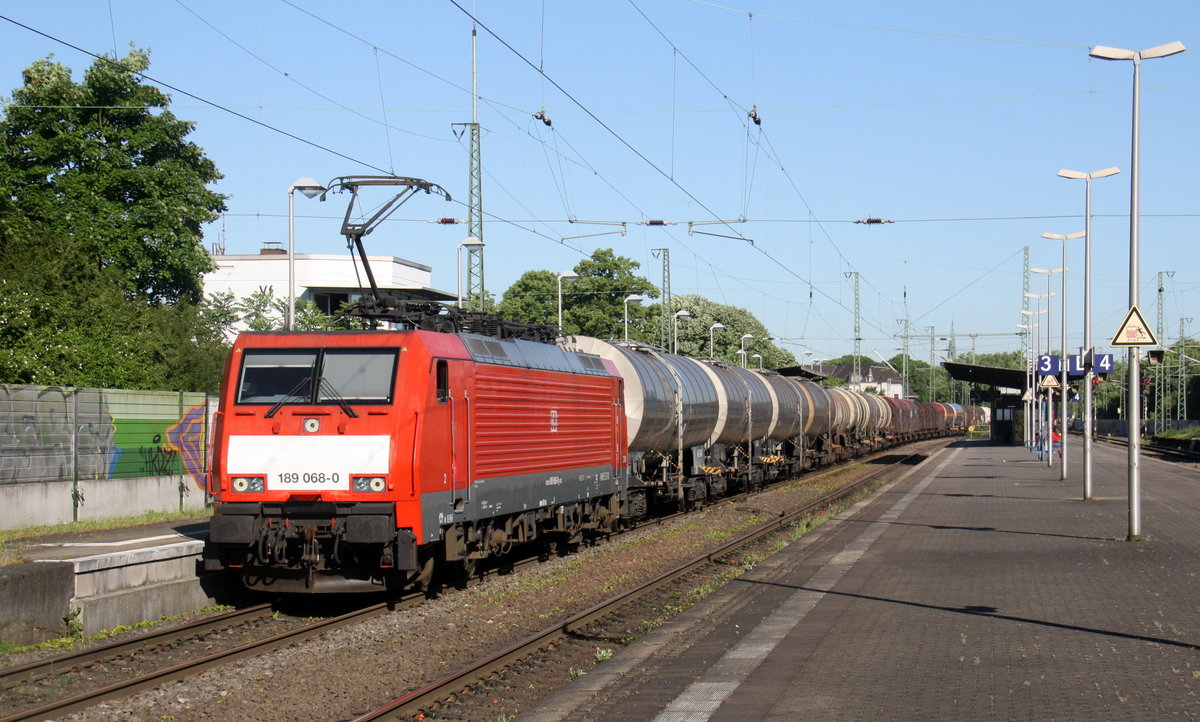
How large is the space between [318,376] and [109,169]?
2859 cm

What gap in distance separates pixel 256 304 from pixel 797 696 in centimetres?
4919

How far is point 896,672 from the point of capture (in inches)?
374

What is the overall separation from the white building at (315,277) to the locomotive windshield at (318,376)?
51590mm

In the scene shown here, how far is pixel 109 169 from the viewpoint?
125ft

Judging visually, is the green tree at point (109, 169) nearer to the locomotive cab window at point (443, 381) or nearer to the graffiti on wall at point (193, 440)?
the graffiti on wall at point (193, 440)

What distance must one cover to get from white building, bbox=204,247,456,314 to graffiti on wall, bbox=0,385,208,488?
41.3 metres

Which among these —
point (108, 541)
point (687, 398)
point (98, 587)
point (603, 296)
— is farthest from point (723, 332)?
point (98, 587)

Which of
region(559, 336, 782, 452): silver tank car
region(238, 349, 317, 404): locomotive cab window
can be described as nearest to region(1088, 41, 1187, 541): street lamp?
region(559, 336, 782, 452): silver tank car

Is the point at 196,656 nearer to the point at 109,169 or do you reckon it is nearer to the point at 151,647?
the point at 151,647

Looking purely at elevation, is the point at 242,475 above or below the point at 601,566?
above

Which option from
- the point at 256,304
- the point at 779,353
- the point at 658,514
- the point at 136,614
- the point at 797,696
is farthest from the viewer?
the point at 779,353

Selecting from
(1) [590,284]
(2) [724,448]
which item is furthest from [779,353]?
(2) [724,448]

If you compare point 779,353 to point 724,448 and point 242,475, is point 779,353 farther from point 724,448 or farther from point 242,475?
point 242,475

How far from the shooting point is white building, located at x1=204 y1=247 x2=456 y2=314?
217 feet
